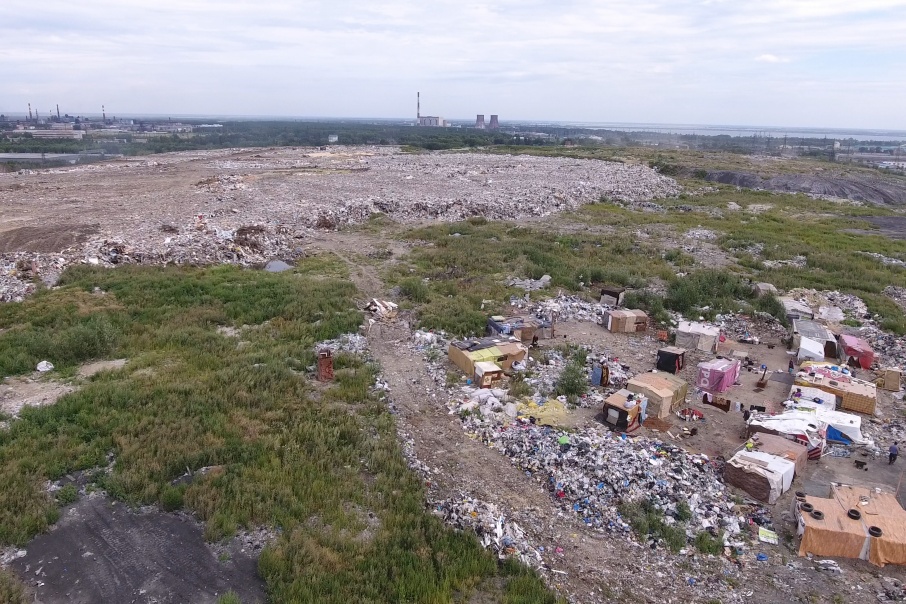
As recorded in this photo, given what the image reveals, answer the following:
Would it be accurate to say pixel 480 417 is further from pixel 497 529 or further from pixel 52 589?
pixel 52 589

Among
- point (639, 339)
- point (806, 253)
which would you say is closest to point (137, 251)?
point (639, 339)

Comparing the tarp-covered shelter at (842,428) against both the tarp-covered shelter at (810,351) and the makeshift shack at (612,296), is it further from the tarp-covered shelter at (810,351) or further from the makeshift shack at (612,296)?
the makeshift shack at (612,296)

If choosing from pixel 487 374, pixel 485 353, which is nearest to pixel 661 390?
pixel 487 374

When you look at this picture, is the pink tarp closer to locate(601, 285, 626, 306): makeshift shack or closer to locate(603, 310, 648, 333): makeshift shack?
locate(603, 310, 648, 333): makeshift shack

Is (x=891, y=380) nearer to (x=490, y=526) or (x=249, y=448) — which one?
(x=490, y=526)

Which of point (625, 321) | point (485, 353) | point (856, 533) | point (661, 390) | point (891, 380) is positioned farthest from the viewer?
point (625, 321)

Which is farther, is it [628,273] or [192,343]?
[628,273]

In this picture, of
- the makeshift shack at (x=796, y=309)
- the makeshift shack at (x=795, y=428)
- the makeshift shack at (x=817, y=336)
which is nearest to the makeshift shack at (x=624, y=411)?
the makeshift shack at (x=795, y=428)

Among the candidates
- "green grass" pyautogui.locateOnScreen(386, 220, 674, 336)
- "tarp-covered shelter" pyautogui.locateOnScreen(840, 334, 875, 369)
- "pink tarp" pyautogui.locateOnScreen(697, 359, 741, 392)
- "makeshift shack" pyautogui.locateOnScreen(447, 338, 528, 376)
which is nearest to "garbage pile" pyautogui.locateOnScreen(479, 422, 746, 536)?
"makeshift shack" pyautogui.locateOnScreen(447, 338, 528, 376)
